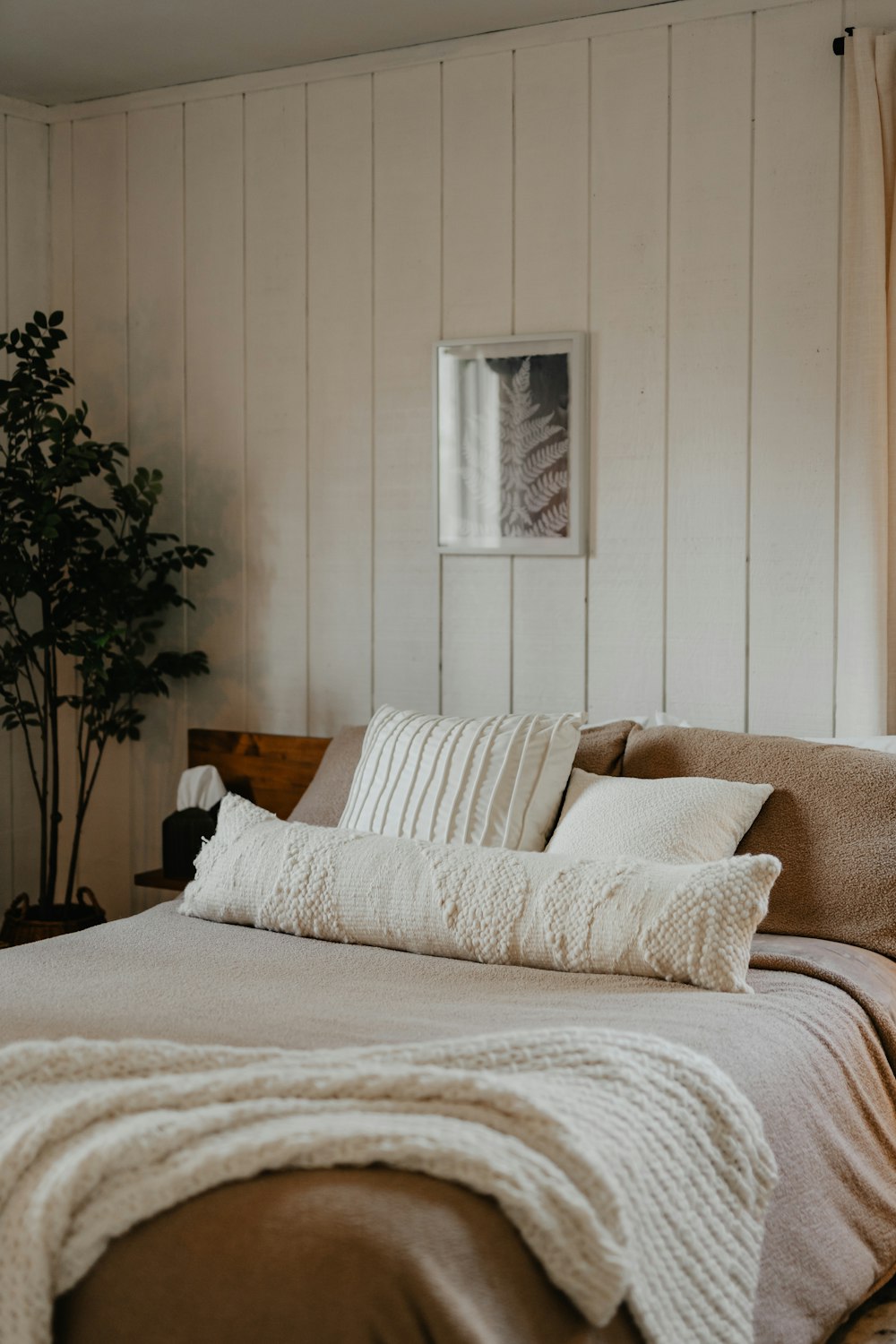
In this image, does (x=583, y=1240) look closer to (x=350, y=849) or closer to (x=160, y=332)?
(x=350, y=849)

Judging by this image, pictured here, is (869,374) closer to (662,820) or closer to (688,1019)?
(662,820)

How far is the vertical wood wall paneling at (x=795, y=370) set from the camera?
298 cm

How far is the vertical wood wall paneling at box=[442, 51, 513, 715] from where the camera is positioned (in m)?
3.33

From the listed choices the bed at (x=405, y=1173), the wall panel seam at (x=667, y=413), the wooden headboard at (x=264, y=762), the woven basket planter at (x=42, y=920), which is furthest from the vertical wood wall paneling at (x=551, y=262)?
the woven basket planter at (x=42, y=920)

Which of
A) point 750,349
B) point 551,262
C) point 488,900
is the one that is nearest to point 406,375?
point 551,262

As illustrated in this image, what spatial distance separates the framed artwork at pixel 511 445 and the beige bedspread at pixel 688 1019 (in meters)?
Result: 1.21

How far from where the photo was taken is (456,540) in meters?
3.42

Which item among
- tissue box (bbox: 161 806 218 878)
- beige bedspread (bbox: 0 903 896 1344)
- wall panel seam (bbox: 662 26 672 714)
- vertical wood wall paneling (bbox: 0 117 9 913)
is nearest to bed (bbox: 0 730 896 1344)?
beige bedspread (bbox: 0 903 896 1344)

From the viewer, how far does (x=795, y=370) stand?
119 inches

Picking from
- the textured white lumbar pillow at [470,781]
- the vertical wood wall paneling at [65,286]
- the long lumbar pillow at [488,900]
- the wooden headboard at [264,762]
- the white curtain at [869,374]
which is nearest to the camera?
the long lumbar pillow at [488,900]

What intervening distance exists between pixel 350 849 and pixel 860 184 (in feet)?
5.57

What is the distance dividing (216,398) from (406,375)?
59 centimetres

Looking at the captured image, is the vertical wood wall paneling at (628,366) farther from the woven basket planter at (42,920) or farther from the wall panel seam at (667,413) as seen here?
the woven basket planter at (42,920)

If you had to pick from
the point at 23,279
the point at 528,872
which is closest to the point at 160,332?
the point at 23,279
